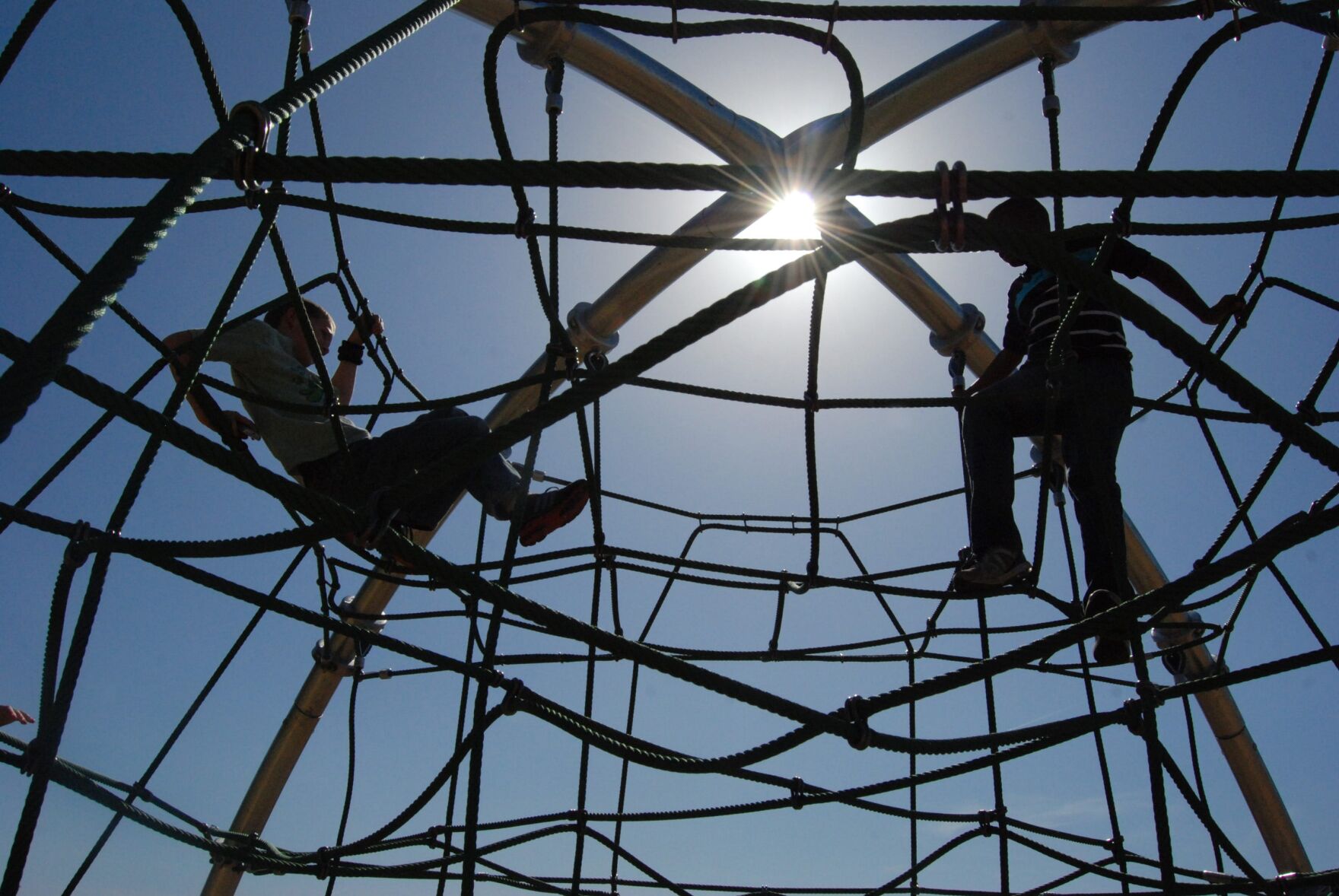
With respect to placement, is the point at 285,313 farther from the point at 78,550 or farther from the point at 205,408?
the point at 78,550

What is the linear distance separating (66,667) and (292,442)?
5.84ft

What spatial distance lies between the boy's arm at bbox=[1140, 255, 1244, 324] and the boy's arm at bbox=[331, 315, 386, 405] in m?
2.73

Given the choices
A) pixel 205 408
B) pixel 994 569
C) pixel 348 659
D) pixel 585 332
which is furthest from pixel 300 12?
pixel 348 659

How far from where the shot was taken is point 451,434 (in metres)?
3.66

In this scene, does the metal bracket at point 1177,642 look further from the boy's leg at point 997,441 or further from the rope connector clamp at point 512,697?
the rope connector clamp at point 512,697

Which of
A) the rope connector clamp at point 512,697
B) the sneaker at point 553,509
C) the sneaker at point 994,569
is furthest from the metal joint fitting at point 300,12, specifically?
the sneaker at point 994,569

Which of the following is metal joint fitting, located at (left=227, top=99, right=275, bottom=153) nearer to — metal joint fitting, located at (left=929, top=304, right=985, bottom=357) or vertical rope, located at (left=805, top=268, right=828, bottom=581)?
vertical rope, located at (left=805, top=268, right=828, bottom=581)

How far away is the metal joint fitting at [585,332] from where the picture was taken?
5.13m

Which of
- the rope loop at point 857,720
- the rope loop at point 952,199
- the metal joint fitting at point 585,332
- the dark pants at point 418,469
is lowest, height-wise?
the rope loop at point 857,720

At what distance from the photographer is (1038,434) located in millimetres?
3721

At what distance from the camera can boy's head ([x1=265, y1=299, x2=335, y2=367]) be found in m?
3.98

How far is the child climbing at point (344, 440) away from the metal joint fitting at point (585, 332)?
50.4 inches

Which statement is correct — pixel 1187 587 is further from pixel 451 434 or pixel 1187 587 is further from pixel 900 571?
pixel 900 571

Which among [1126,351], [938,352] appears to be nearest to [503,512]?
[1126,351]
